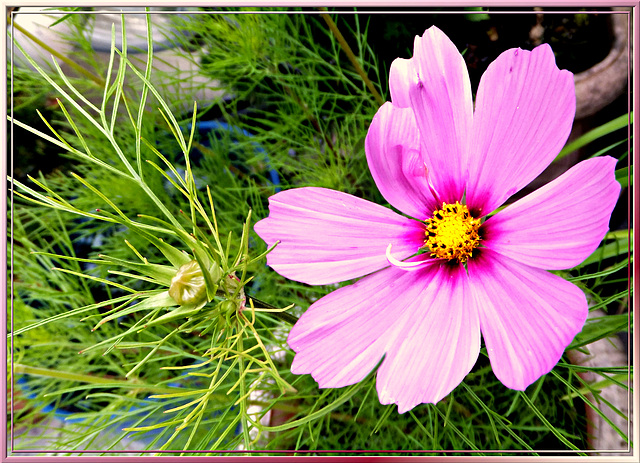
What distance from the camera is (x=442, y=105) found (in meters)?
0.38

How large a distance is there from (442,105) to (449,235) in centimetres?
11

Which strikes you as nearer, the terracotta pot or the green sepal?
the green sepal

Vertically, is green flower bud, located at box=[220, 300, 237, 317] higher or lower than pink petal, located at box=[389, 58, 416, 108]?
lower

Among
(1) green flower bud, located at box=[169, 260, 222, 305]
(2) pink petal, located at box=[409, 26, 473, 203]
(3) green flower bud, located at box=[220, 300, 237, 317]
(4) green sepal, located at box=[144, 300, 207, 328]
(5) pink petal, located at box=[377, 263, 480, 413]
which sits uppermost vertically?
(2) pink petal, located at box=[409, 26, 473, 203]

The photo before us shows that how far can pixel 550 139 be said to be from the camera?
36 centimetres

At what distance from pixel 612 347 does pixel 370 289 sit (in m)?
0.32

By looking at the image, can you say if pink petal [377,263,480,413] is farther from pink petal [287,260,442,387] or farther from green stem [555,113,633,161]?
green stem [555,113,633,161]

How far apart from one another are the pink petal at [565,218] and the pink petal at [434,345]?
0.06m

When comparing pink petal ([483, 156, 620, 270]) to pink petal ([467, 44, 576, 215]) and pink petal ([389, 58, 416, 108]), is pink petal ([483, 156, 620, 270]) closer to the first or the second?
pink petal ([467, 44, 576, 215])

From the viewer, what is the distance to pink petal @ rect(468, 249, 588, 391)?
0.35 meters

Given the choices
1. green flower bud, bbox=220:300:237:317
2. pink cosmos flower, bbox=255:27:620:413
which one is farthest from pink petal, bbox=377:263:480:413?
green flower bud, bbox=220:300:237:317

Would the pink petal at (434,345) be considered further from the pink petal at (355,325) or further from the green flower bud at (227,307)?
the green flower bud at (227,307)

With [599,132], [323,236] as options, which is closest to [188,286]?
[323,236]

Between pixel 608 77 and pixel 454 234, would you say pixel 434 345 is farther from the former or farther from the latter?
pixel 608 77
